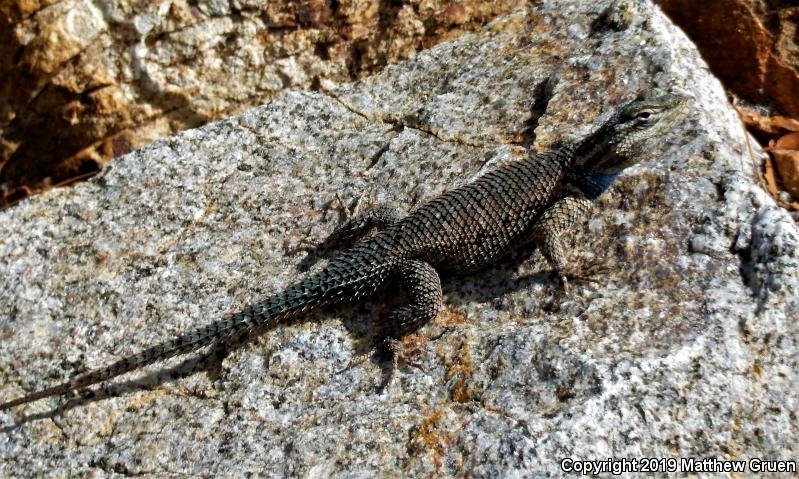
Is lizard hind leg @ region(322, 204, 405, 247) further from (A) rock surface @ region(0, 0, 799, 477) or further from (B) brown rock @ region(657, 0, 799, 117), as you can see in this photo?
(B) brown rock @ region(657, 0, 799, 117)

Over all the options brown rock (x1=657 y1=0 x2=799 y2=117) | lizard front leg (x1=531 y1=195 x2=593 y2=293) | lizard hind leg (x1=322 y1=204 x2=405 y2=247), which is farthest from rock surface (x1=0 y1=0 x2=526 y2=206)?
lizard front leg (x1=531 y1=195 x2=593 y2=293)

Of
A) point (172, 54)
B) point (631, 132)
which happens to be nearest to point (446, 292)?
point (631, 132)

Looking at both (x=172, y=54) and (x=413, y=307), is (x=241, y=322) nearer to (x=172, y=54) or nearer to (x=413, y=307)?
(x=413, y=307)

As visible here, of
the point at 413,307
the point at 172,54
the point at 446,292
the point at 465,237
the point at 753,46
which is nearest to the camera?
the point at 413,307

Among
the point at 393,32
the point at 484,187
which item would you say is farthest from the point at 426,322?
the point at 393,32

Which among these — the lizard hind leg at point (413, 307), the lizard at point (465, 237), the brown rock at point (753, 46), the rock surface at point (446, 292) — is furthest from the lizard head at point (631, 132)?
the brown rock at point (753, 46)

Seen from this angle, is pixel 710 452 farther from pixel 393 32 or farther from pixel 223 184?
pixel 393 32

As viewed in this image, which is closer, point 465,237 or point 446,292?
point 465,237
